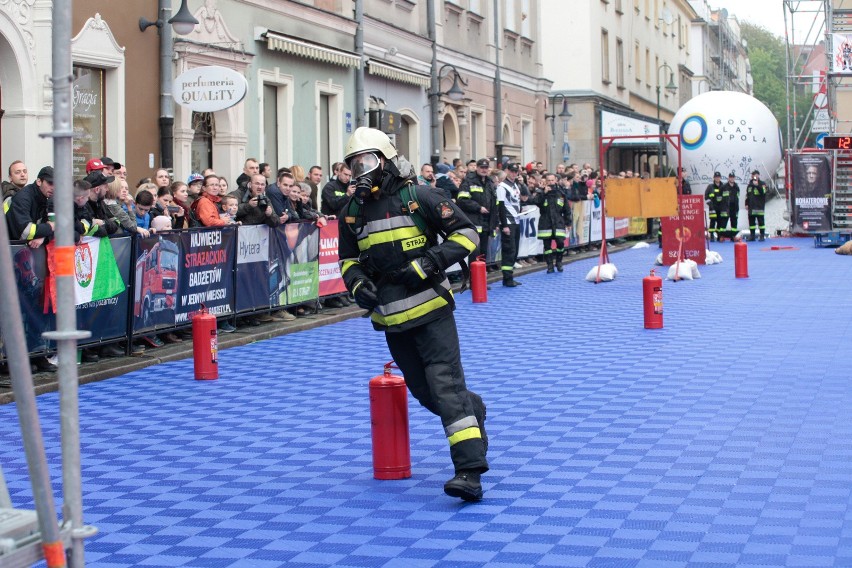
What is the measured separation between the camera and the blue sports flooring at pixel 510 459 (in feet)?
20.4

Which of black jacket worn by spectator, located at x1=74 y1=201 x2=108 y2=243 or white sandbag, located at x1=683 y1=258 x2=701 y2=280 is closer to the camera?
black jacket worn by spectator, located at x1=74 y1=201 x2=108 y2=243

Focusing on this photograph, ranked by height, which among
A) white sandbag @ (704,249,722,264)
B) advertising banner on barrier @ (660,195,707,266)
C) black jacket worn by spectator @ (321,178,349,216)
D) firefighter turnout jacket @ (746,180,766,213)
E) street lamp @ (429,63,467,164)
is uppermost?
street lamp @ (429,63,467,164)

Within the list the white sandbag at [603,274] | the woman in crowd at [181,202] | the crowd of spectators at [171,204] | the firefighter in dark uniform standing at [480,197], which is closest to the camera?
the crowd of spectators at [171,204]

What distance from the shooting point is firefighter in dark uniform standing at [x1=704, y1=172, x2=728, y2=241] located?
37.2m

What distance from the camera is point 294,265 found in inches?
667

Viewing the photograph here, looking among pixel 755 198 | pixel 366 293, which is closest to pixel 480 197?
pixel 366 293

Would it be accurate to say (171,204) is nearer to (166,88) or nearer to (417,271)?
(166,88)

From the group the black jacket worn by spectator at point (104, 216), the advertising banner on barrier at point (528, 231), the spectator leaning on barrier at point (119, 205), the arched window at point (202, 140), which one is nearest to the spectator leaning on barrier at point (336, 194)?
the arched window at point (202, 140)

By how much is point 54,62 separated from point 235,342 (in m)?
10.9

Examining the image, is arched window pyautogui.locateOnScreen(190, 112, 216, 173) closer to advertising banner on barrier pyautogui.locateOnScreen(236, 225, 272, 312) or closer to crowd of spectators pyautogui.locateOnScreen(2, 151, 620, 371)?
crowd of spectators pyautogui.locateOnScreen(2, 151, 620, 371)

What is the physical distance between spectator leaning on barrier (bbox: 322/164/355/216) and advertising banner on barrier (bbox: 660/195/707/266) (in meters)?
8.65

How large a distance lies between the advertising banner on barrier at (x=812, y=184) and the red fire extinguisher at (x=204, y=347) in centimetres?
2760

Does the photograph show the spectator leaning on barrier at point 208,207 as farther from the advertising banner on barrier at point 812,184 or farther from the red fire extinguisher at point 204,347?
the advertising banner on barrier at point 812,184

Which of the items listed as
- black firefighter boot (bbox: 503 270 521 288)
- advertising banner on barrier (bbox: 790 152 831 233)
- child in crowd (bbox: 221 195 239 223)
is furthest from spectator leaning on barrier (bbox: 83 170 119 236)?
advertising banner on barrier (bbox: 790 152 831 233)
